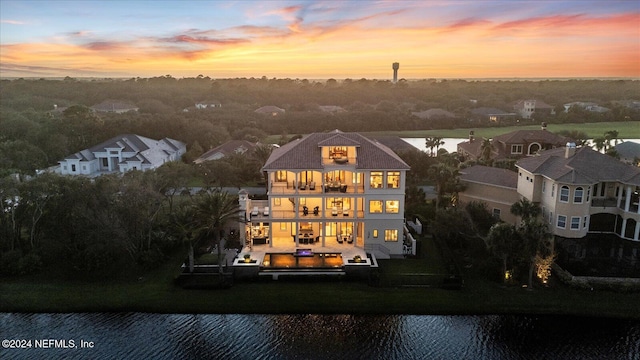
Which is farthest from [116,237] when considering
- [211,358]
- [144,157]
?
[144,157]

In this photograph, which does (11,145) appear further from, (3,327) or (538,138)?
(538,138)

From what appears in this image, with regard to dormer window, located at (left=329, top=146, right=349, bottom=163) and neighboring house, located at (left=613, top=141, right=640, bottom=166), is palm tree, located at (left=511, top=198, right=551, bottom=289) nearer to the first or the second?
dormer window, located at (left=329, top=146, right=349, bottom=163)

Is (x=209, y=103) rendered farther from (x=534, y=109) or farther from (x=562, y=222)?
(x=562, y=222)

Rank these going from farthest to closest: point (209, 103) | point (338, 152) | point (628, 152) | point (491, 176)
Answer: point (209, 103) → point (628, 152) → point (491, 176) → point (338, 152)

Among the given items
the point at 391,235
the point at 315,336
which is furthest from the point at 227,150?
the point at 315,336

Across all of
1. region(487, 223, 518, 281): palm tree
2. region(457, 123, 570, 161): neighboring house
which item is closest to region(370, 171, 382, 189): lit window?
region(487, 223, 518, 281): palm tree

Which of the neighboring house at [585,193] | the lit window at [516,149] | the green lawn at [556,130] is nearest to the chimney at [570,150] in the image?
the neighboring house at [585,193]
